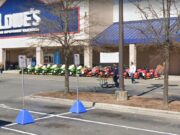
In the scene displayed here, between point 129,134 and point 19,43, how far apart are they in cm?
4006

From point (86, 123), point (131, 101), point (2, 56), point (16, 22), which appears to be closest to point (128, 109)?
point (131, 101)

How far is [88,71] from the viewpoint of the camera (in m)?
38.7

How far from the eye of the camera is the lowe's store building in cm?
3550

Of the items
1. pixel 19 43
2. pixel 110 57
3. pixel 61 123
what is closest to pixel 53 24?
pixel 110 57

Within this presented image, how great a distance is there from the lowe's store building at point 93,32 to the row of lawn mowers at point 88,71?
5.41 feet

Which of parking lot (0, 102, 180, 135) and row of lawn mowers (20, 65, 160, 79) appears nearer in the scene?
parking lot (0, 102, 180, 135)

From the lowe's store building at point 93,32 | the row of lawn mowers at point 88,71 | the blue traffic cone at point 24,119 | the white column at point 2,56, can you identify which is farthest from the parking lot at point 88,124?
the white column at point 2,56

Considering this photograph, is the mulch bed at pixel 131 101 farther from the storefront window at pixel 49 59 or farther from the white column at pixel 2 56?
the white column at pixel 2 56

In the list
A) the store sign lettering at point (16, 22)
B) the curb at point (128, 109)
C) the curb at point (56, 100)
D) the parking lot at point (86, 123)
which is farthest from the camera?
the store sign lettering at point (16, 22)

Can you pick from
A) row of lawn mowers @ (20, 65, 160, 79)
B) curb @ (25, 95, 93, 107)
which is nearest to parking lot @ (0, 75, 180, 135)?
curb @ (25, 95, 93, 107)

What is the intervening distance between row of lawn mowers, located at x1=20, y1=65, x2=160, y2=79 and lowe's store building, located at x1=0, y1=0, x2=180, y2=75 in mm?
1649

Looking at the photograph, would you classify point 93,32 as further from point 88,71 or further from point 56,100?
point 56,100

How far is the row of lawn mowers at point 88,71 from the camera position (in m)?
34.8

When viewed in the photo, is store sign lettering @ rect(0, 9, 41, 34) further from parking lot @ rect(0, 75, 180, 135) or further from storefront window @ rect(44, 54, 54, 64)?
parking lot @ rect(0, 75, 180, 135)
